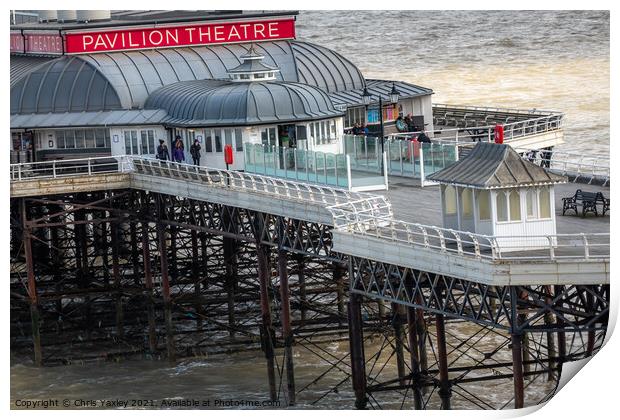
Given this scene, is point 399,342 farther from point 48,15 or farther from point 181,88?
point 48,15

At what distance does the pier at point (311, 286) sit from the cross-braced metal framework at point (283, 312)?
0.09 metres

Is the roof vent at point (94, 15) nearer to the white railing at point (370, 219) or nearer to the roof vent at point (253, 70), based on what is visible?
the roof vent at point (253, 70)

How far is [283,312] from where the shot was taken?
218 ft

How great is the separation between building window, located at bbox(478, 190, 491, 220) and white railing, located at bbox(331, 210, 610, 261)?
0.61m

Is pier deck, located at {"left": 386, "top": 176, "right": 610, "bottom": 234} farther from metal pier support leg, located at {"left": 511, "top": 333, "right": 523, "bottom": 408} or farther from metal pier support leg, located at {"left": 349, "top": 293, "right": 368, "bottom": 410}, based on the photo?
metal pier support leg, located at {"left": 511, "top": 333, "right": 523, "bottom": 408}

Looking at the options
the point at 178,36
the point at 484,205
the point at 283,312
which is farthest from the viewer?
the point at 178,36

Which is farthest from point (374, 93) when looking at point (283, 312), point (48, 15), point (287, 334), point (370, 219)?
point (370, 219)

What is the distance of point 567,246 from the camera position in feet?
170

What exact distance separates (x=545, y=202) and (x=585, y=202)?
206 inches

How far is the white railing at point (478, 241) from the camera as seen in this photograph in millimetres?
52312

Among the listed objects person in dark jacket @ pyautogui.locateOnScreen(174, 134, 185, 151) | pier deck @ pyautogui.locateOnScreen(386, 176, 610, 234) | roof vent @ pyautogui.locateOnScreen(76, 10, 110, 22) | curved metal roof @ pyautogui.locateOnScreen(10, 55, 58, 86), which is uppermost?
roof vent @ pyautogui.locateOnScreen(76, 10, 110, 22)

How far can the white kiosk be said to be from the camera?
181ft

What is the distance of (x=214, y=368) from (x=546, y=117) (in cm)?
1888

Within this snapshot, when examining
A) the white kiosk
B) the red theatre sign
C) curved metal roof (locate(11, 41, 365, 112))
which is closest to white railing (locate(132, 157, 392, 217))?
the white kiosk
